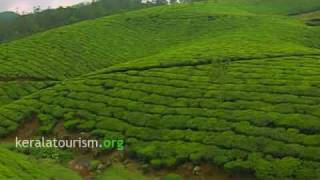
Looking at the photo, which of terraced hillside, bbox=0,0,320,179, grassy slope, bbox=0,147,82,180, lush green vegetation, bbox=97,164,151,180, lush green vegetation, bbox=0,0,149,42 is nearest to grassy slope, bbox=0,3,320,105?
terraced hillside, bbox=0,0,320,179

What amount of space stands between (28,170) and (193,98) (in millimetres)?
19286

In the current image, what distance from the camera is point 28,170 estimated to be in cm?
3503

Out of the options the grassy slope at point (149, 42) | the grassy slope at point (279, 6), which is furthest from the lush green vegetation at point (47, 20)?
the grassy slope at point (149, 42)

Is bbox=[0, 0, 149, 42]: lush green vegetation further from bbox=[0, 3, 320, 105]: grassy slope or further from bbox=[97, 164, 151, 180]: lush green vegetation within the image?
bbox=[97, 164, 151, 180]: lush green vegetation

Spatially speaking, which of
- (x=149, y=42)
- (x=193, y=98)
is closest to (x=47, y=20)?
(x=149, y=42)

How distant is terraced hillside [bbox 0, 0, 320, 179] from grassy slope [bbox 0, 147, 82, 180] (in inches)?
217

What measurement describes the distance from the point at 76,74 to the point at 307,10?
196 ft

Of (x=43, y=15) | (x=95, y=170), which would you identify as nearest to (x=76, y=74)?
(x=95, y=170)

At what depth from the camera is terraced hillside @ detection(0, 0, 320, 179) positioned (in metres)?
39.8

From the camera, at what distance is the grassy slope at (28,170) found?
31.8m

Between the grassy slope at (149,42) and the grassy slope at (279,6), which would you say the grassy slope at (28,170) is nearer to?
the grassy slope at (149,42)

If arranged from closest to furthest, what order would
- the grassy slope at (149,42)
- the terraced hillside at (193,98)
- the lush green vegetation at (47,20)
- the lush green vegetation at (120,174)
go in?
the terraced hillside at (193,98), the lush green vegetation at (120,174), the grassy slope at (149,42), the lush green vegetation at (47,20)

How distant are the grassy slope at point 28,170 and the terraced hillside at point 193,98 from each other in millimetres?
5506

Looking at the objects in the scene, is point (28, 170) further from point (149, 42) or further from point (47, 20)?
point (47, 20)
